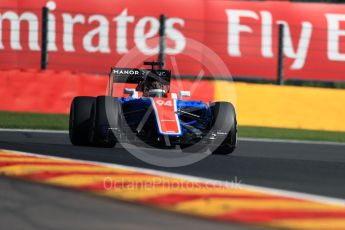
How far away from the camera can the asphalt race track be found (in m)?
6.55

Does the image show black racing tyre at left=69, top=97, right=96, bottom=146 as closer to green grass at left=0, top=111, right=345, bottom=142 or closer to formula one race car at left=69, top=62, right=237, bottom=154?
Result: formula one race car at left=69, top=62, right=237, bottom=154

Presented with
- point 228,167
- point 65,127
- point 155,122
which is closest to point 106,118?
point 155,122

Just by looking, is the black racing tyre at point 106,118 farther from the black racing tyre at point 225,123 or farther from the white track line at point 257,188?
the white track line at point 257,188

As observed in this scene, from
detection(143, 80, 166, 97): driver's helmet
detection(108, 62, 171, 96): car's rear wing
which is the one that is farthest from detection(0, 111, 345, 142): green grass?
detection(143, 80, 166, 97): driver's helmet

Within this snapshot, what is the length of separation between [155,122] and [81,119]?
1063mm

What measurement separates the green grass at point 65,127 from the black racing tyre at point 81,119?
326cm

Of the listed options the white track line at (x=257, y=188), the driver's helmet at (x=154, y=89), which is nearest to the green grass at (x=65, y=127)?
the driver's helmet at (x=154, y=89)

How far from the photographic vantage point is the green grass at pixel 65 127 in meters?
14.7

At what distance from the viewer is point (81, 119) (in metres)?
11.1

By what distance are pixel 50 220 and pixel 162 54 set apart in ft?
37.1

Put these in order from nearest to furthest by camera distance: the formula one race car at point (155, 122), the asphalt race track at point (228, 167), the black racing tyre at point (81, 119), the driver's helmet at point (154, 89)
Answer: the asphalt race track at point (228, 167), the formula one race car at point (155, 122), the black racing tyre at point (81, 119), the driver's helmet at point (154, 89)

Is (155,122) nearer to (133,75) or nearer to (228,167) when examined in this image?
(133,75)

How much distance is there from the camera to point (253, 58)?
19078 mm

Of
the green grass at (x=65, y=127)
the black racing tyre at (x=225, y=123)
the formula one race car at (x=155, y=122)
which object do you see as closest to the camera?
the formula one race car at (x=155, y=122)
